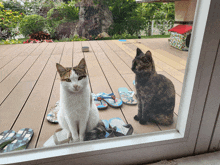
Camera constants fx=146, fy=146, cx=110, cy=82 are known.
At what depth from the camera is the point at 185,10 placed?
2.01ft

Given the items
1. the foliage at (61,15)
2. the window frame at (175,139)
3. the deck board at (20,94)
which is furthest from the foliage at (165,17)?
the deck board at (20,94)

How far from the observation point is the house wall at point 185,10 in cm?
58

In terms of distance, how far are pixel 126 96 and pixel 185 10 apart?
65 cm

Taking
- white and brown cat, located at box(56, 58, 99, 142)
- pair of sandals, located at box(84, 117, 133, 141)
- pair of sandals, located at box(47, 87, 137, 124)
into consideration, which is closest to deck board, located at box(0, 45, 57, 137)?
pair of sandals, located at box(47, 87, 137, 124)

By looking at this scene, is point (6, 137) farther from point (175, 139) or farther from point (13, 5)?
point (175, 139)

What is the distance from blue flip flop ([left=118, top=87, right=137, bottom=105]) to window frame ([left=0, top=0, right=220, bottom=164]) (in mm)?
288

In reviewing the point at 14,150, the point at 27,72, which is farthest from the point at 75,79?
the point at 27,72

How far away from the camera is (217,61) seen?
63cm

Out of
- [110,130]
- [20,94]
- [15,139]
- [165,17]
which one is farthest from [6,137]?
[165,17]

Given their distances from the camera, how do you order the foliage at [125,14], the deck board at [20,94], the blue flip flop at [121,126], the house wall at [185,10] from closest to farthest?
the house wall at [185,10], the foliage at [125,14], the blue flip flop at [121,126], the deck board at [20,94]

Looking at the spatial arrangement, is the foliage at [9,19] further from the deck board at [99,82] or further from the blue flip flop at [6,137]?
the blue flip flop at [6,137]

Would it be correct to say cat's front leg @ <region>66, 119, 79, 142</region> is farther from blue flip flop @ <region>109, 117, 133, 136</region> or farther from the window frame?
blue flip flop @ <region>109, 117, 133, 136</region>

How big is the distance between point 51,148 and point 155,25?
29.6 inches

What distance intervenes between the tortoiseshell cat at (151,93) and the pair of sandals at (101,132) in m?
0.11
